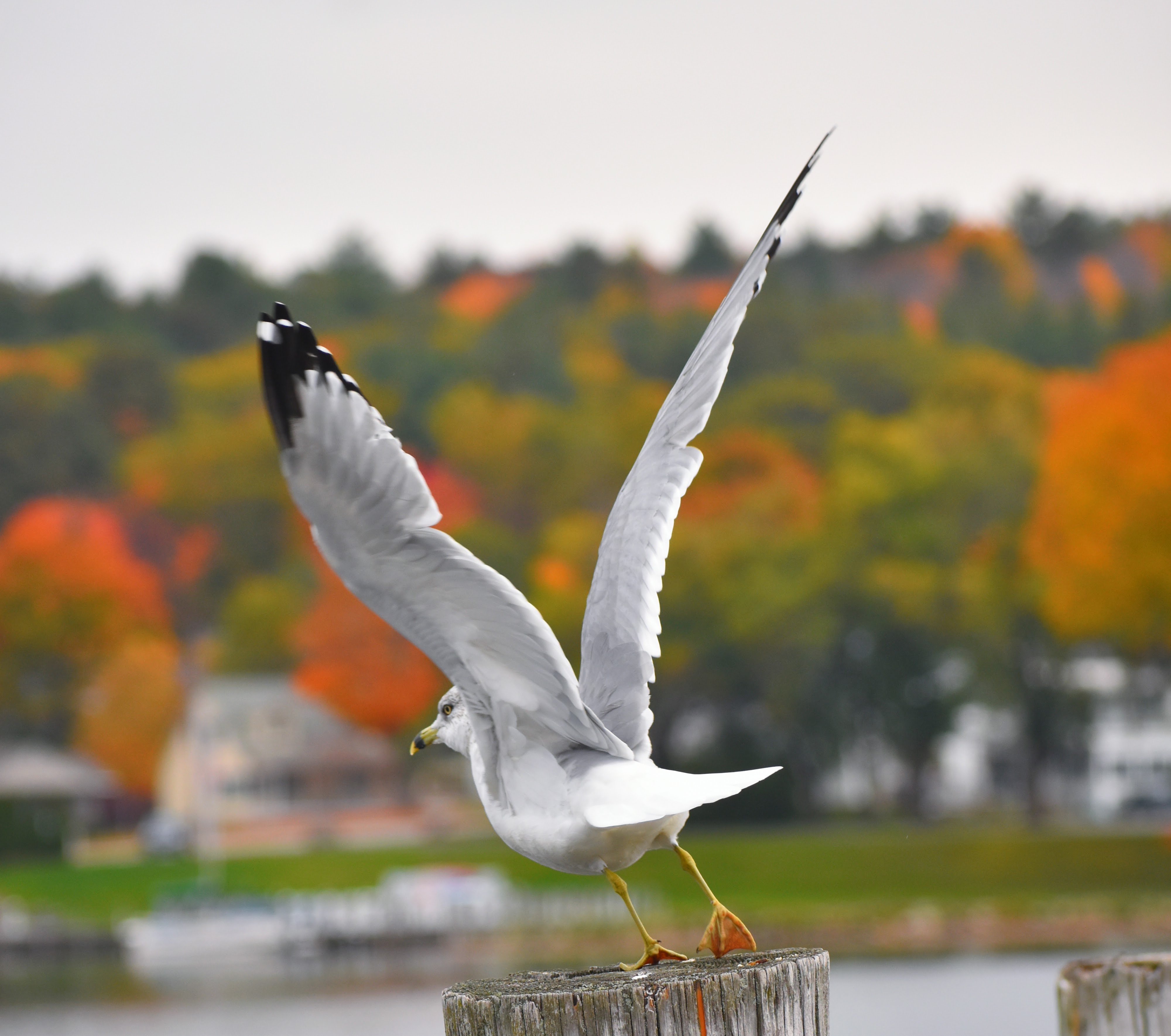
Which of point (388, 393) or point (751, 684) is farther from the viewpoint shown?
point (388, 393)

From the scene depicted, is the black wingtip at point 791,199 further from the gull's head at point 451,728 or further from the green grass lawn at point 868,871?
the green grass lawn at point 868,871

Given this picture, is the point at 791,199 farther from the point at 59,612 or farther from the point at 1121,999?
the point at 59,612

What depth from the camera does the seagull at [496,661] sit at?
4812mm

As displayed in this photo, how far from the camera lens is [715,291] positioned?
73812 mm

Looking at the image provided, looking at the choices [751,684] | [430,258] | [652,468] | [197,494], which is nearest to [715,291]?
[430,258]

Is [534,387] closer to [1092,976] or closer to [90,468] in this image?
[90,468]

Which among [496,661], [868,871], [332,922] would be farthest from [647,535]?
[868,871]

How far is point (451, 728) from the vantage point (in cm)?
570

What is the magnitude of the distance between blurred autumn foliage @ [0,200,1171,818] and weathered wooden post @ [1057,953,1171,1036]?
32.2 meters

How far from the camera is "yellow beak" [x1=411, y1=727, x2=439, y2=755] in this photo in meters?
5.91

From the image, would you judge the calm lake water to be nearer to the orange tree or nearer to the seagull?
the seagull

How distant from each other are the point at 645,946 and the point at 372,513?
1.49m

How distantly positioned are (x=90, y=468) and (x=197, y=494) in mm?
5111

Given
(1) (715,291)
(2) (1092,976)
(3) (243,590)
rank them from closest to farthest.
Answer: (2) (1092,976)
(3) (243,590)
(1) (715,291)
